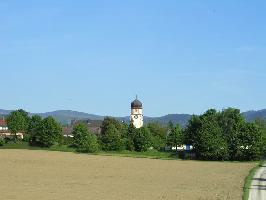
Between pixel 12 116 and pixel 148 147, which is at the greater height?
pixel 12 116

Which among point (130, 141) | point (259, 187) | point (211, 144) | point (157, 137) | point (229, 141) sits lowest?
point (259, 187)

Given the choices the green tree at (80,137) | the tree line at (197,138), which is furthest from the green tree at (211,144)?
the green tree at (80,137)

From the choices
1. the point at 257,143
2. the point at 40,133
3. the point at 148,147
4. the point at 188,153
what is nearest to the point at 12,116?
the point at 40,133

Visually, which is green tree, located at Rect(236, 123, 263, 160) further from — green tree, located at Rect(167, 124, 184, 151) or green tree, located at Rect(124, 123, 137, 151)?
green tree, located at Rect(167, 124, 184, 151)

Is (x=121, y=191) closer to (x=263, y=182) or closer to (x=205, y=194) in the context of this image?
(x=205, y=194)

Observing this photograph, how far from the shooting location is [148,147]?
425 feet

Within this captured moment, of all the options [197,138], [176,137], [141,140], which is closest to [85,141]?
[141,140]

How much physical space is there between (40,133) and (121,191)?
95.5m

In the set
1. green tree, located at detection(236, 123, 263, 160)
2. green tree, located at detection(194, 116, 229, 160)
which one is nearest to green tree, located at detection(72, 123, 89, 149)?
green tree, located at detection(194, 116, 229, 160)

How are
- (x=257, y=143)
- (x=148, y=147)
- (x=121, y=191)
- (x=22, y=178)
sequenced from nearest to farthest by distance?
1. (x=121, y=191)
2. (x=22, y=178)
3. (x=257, y=143)
4. (x=148, y=147)

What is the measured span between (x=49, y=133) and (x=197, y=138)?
39020 mm

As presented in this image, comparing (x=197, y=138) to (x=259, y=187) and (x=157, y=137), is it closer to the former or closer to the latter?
(x=157, y=137)

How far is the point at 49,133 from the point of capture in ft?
439

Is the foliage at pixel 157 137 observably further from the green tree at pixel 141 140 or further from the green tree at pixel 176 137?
the green tree at pixel 141 140
